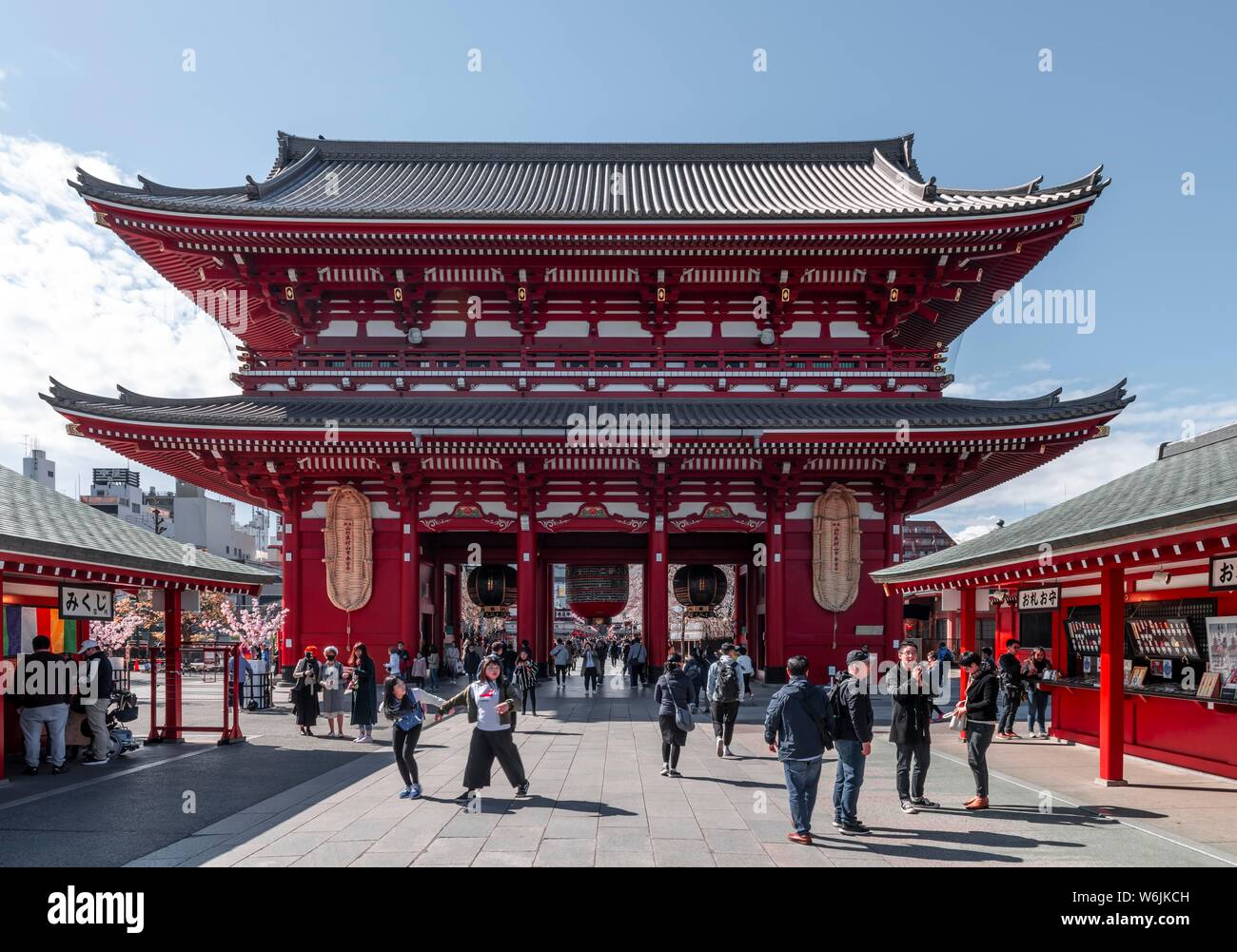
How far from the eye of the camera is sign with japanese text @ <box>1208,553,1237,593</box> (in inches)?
429

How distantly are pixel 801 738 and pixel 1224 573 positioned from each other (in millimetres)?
6665

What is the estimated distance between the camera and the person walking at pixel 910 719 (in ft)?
32.2

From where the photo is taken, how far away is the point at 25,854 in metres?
8.42

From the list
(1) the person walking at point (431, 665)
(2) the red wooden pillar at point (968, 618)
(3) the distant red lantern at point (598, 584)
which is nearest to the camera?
(2) the red wooden pillar at point (968, 618)

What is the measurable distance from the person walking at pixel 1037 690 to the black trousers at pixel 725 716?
637cm

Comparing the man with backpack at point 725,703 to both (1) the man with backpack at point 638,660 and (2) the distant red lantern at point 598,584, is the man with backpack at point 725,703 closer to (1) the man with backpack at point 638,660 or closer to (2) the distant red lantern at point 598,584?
(1) the man with backpack at point 638,660

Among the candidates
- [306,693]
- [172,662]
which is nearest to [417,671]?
[306,693]

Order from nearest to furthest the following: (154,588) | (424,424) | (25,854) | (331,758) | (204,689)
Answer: (25,854), (331,758), (154,588), (424,424), (204,689)

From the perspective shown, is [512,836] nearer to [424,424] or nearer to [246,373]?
[424,424]

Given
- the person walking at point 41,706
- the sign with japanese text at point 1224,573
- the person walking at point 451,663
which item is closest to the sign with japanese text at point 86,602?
the person walking at point 41,706

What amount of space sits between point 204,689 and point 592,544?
1340 centimetres

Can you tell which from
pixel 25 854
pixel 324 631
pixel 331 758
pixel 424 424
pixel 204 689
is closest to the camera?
pixel 25 854

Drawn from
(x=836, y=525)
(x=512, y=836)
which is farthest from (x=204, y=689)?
(x=512, y=836)

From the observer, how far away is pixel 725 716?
14203 millimetres
